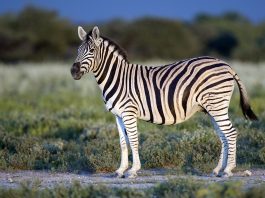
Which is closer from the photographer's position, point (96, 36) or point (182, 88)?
point (182, 88)

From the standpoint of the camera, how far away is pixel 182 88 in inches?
423

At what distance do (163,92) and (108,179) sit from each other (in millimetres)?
1637

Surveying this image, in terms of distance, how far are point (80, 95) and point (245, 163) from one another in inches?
530

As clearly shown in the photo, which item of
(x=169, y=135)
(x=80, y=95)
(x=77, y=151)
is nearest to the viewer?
(x=77, y=151)

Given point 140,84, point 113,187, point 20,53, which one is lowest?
point 113,187

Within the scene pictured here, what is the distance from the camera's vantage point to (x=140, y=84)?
35.8 feet

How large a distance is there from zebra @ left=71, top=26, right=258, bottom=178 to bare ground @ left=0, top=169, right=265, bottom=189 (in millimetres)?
252

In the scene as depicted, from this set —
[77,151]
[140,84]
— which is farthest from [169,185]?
[77,151]

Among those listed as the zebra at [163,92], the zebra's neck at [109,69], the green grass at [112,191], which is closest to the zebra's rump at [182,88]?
the zebra at [163,92]

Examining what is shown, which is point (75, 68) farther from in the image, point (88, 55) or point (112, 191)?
point (112, 191)

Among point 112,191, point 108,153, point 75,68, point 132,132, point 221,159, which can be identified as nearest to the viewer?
point 112,191

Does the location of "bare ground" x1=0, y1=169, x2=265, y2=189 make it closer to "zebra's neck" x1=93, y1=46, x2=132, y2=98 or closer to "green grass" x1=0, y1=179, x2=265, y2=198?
"green grass" x1=0, y1=179, x2=265, y2=198

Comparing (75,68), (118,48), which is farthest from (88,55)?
(118,48)

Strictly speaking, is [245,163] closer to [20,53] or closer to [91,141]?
[91,141]
